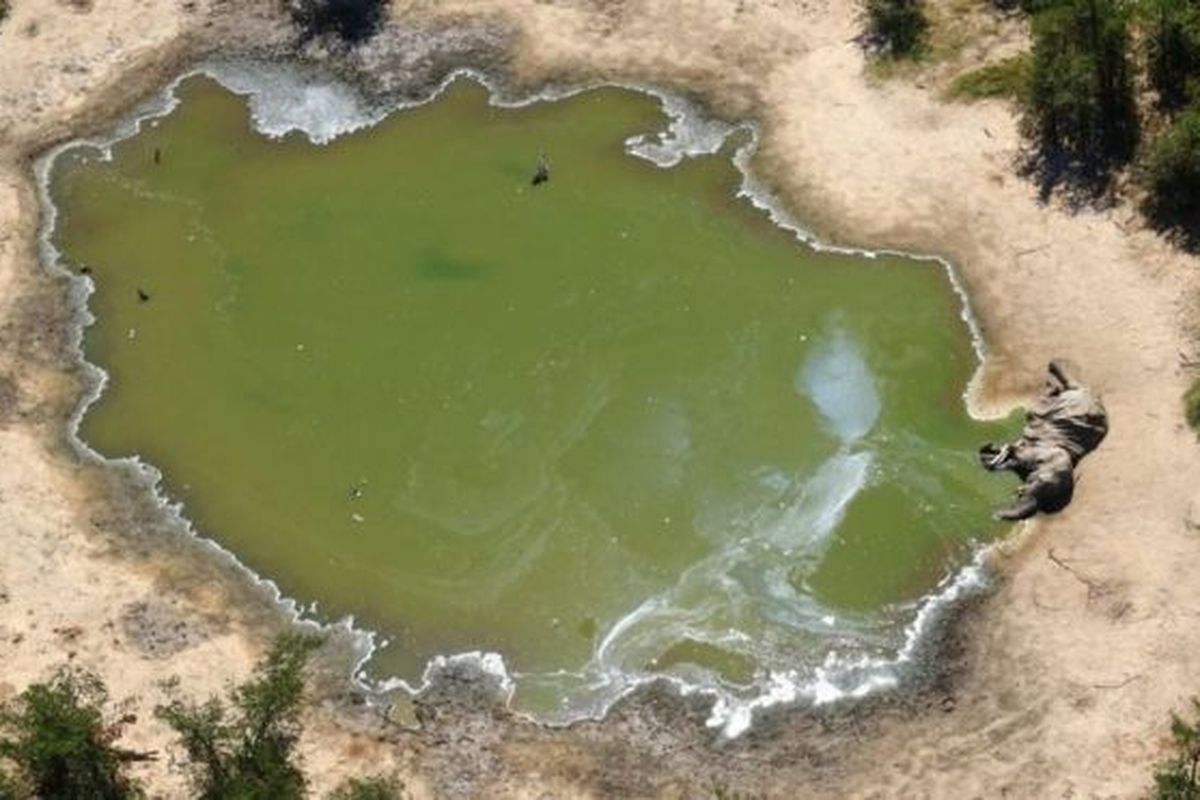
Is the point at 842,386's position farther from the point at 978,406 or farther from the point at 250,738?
the point at 250,738

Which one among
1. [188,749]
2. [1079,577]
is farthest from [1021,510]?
[188,749]

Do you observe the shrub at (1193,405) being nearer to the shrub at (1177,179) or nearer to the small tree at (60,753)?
the shrub at (1177,179)

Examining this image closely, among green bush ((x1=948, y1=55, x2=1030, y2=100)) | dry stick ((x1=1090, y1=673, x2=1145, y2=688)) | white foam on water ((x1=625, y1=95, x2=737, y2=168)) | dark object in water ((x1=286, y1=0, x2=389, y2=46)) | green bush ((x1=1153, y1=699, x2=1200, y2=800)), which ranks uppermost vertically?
green bush ((x1=948, y1=55, x2=1030, y2=100))

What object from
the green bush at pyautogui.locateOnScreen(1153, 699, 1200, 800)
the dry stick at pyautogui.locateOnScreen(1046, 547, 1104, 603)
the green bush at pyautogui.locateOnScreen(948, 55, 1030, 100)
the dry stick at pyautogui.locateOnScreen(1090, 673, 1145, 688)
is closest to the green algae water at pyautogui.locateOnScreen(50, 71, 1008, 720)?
the dry stick at pyautogui.locateOnScreen(1046, 547, 1104, 603)

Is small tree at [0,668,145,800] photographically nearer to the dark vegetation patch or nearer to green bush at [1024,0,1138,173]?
the dark vegetation patch

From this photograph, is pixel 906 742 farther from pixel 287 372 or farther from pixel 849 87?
pixel 849 87

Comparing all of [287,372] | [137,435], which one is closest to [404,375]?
[287,372]
